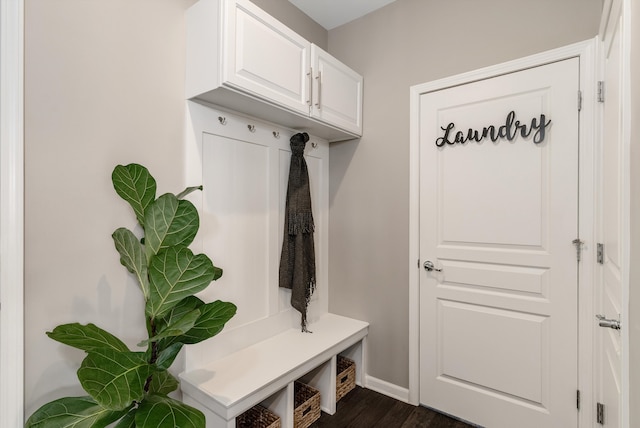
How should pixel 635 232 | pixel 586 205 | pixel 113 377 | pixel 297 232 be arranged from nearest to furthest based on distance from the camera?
pixel 635 232 → pixel 113 377 → pixel 586 205 → pixel 297 232

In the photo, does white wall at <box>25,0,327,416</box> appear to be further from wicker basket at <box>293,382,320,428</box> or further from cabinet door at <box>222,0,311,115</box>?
wicker basket at <box>293,382,320,428</box>

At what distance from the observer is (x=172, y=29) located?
5.34 ft

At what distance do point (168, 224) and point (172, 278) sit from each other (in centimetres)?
23

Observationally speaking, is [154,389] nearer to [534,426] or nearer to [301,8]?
[534,426]

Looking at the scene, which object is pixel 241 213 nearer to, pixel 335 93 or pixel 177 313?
pixel 177 313

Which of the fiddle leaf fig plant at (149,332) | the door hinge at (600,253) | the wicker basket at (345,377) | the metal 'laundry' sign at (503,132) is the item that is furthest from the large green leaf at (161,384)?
the door hinge at (600,253)

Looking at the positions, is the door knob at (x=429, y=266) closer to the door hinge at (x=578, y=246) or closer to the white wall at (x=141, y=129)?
the white wall at (x=141, y=129)

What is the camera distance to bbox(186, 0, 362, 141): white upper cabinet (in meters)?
1.54

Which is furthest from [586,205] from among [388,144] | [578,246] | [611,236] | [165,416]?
[165,416]

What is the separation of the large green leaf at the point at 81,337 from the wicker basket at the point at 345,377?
5.18 ft

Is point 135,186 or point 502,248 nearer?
point 135,186

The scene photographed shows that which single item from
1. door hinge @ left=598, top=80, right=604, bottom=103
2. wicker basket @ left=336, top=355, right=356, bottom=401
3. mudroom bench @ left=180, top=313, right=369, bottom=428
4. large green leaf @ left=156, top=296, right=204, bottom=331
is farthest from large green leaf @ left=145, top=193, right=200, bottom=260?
door hinge @ left=598, top=80, right=604, bottom=103

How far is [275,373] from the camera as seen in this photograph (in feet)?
5.53

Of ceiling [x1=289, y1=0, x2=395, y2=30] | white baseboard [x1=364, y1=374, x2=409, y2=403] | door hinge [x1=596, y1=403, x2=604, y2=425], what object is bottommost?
white baseboard [x1=364, y1=374, x2=409, y2=403]
